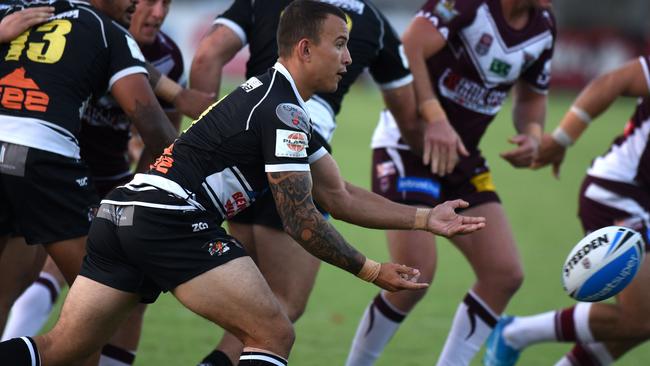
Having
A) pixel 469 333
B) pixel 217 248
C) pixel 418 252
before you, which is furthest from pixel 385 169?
pixel 217 248

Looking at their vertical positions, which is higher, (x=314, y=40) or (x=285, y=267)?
(x=314, y=40)

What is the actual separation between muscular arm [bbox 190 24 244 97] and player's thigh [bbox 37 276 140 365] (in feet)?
5.33

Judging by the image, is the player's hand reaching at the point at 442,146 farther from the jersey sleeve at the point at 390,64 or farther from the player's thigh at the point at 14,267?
the player's thigh at the point at 14,267

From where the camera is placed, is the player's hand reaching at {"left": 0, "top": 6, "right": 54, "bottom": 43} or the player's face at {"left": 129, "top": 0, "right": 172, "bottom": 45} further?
the player's face at {"left": 129, "top": 0, "right": 172, "bottom": 45}

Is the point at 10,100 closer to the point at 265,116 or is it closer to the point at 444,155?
the point at 265,116

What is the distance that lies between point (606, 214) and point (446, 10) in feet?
5.73

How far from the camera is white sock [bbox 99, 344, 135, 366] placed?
606 centimetres

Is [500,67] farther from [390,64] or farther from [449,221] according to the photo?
[449,221]

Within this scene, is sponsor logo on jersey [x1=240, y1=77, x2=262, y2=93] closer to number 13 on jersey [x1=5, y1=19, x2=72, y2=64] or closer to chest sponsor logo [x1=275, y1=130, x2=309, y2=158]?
chest sponsor logo [x1=275, y1=130, x2=309, y2=158]

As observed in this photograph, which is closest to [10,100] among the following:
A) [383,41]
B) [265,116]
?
[265,116]

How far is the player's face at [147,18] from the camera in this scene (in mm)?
6055

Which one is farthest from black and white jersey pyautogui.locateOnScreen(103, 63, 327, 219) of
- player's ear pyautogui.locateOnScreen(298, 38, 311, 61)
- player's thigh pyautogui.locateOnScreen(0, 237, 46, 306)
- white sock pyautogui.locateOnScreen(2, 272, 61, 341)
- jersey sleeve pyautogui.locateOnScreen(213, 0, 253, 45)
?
white sock pyautogui.locateOnScreen(2, 272, 61, 341)

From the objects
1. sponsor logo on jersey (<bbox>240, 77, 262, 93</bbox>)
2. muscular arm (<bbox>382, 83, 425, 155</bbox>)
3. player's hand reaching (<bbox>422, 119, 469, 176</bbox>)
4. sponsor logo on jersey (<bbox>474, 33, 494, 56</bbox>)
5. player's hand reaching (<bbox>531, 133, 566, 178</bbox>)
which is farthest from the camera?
player's hand reaching (<bbox>531, 133, 566, 178</bbox>)

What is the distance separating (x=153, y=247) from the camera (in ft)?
14.9
